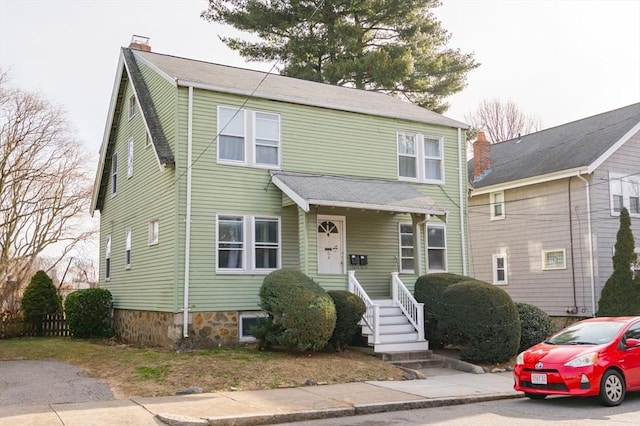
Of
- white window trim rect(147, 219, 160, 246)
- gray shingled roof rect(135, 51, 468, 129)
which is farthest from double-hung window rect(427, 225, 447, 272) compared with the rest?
white window trim rect(147, 219, 160, 246)

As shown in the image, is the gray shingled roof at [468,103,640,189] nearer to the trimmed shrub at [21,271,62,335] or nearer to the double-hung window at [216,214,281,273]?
the double-hung window at [216,214,281,273]

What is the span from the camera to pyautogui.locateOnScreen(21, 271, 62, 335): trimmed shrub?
78.4 ft

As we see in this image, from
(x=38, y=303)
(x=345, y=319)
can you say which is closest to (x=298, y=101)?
(x=345, y=319)

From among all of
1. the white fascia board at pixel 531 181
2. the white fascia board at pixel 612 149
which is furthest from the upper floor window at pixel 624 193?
the white fascia board at pixel 531 181

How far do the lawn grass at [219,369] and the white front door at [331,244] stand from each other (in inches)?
118

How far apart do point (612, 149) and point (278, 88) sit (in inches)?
524

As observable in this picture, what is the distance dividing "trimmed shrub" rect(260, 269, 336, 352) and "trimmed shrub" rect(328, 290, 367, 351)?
0.57 metres

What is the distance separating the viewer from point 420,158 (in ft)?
68.2

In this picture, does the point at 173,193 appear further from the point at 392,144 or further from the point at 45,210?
the point at 45,210

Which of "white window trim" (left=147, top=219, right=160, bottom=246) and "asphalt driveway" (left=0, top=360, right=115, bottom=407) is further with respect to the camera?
"white window trim" (left=147, top=219, right=160, bottom=246)

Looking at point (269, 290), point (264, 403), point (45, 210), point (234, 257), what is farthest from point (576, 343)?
point (45, 210)

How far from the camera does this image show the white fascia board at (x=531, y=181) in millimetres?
24234

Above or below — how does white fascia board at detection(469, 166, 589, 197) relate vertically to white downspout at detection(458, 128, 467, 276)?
above

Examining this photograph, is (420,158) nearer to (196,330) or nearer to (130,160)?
(196,330)
